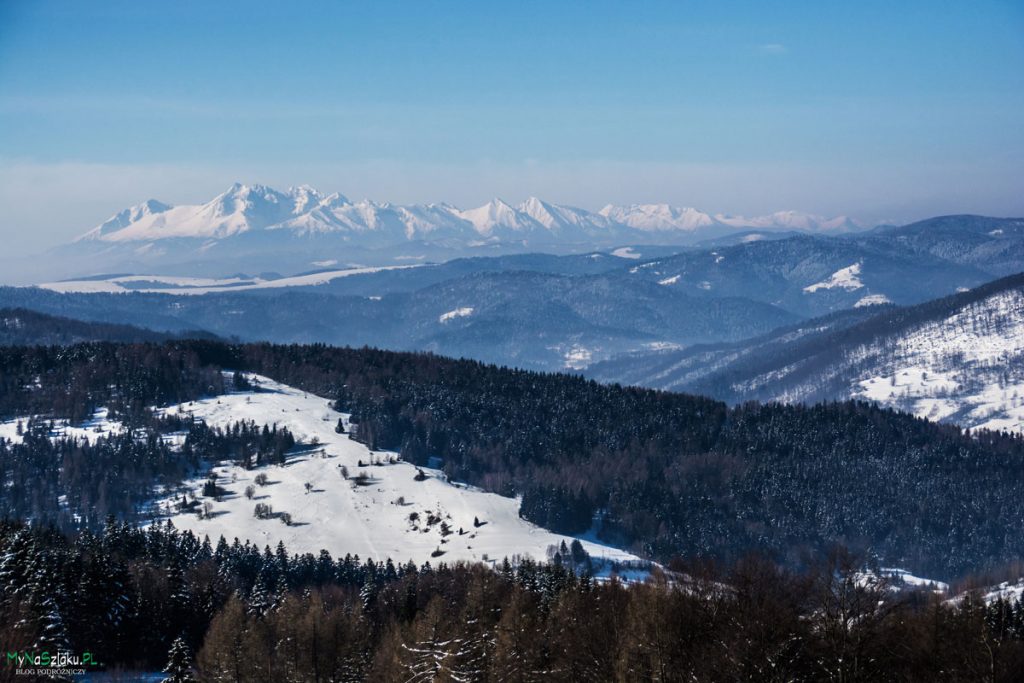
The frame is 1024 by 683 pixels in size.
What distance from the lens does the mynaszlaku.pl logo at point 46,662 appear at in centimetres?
5122

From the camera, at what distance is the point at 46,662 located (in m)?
57.2

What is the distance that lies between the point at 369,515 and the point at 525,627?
120 metres

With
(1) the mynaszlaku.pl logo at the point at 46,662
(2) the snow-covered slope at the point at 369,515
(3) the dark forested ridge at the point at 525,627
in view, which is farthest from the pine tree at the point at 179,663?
(2) the snow-covered slope at the point at 369,515

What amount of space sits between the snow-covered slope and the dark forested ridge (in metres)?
64.1

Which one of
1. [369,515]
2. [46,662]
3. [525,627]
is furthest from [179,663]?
[369,515]

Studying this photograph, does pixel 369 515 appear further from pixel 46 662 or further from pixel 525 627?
pixel 46 662

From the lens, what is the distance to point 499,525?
180375mm

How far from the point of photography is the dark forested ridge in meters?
47.8

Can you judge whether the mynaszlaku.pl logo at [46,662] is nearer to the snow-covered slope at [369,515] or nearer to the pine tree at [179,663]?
the pine tree at [179,663]

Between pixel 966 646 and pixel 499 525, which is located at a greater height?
pixel 966 646

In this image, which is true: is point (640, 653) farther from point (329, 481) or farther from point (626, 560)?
point (329, 481)

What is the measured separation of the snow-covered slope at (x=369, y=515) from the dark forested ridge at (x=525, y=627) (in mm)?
64118

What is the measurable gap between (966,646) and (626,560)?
405 ft

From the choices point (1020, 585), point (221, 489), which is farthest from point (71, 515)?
point (1020, 585)
